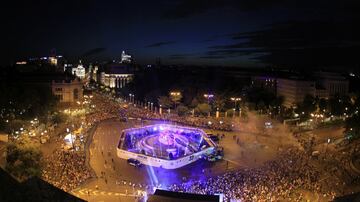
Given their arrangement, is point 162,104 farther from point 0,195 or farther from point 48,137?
point 0,195

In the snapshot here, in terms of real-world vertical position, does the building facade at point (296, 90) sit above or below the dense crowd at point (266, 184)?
above

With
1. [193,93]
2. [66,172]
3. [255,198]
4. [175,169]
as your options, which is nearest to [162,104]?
[193,93]

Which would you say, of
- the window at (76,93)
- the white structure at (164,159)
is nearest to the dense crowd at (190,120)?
the window at (76,93)

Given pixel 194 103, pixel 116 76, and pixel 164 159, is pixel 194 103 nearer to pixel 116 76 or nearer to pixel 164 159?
pixel 164 159

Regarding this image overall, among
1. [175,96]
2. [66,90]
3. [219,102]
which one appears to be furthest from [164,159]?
[175,96]

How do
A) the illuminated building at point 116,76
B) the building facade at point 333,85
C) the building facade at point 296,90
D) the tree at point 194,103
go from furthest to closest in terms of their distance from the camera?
the illuminated building at point 116,76 → the building facade at point 333,85 → the building facade at point 296,90 → the tree at point 194,103

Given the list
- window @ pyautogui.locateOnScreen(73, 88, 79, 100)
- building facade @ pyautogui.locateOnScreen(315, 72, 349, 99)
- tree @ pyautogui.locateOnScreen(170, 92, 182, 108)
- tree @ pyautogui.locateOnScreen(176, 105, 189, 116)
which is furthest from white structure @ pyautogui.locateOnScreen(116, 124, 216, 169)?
building facade @ pyautogui.locateOnScreen(315, 72, 349, 99)

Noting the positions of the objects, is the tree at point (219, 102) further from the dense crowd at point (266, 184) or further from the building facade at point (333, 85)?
the dense crowd at point (266, 184)

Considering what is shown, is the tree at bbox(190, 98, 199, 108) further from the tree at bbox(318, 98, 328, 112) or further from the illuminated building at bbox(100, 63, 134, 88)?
the illuminated building at bbox(100, 63, 134, 88)
